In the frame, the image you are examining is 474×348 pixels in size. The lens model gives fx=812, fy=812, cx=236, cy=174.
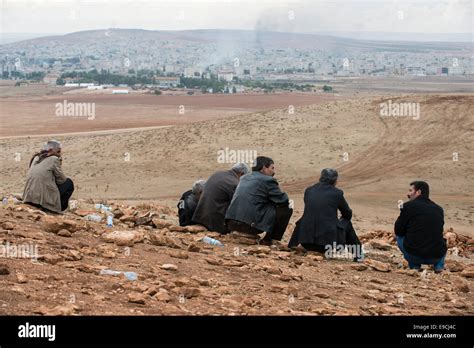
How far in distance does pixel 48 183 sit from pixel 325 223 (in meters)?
3.39

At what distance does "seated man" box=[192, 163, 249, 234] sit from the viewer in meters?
10.1

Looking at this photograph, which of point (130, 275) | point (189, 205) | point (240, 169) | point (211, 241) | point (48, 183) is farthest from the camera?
point (189, 205)

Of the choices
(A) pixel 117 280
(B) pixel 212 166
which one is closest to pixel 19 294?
(A) pixel 117 280

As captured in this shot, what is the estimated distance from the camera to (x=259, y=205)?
9.44 metres

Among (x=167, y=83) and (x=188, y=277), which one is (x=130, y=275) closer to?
(x=188, y=277)

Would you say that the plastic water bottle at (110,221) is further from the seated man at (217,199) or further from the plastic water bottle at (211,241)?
the plastic water bottle at (211,241)

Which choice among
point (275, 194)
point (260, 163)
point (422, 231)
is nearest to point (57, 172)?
point (260, 163)

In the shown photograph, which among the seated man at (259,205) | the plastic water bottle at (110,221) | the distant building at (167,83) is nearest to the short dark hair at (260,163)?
the seated man at (259,205)

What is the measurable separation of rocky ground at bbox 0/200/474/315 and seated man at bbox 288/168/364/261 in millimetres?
168

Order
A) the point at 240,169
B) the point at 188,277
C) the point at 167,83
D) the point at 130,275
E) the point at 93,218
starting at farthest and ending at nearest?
the point at 167,83
the point at 93,218
the point at 240,169
the point at 188,277
the point at 130,275

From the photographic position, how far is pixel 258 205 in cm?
943

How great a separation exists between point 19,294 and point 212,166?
21620 millimetres

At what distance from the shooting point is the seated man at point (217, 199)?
33.3 ft
